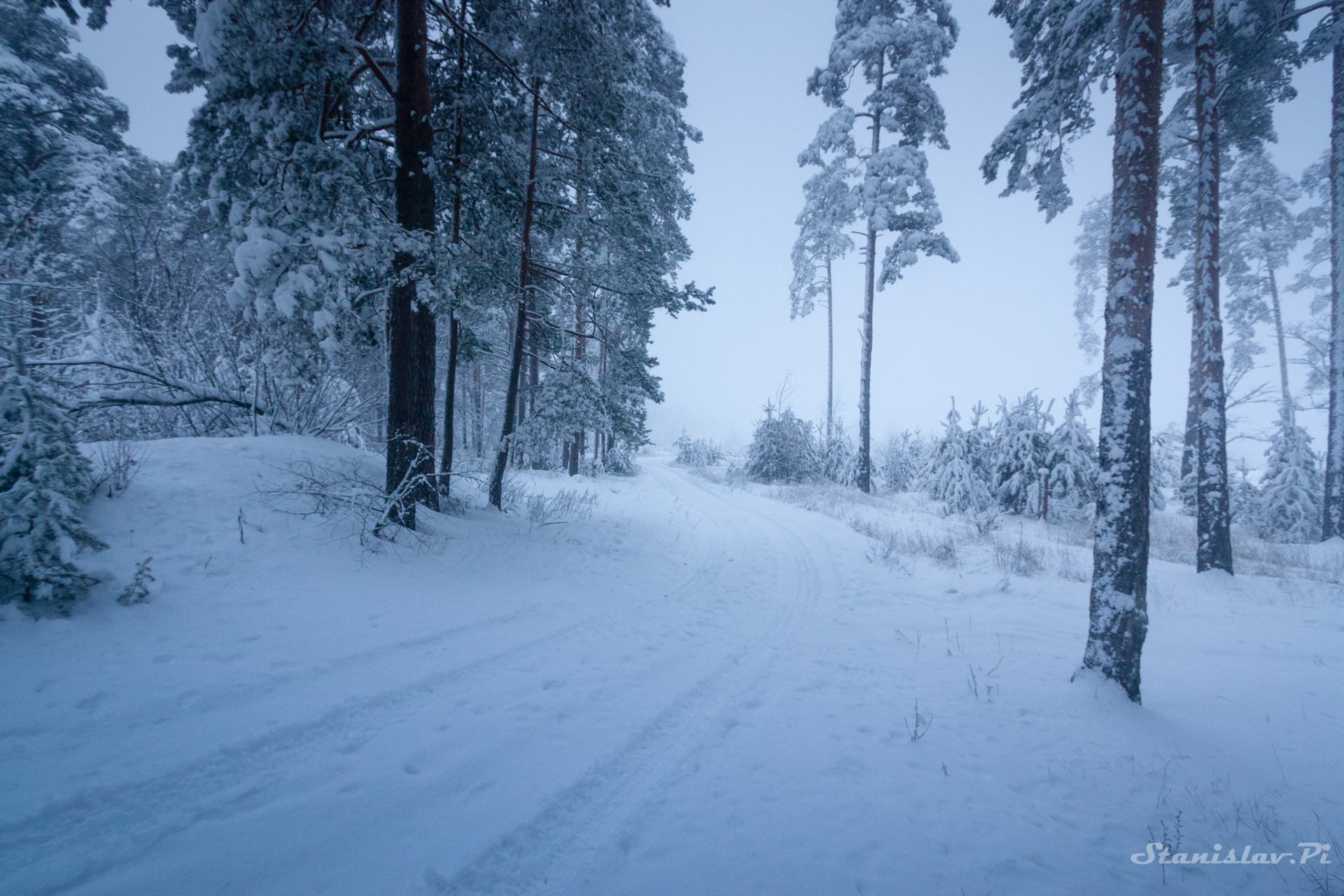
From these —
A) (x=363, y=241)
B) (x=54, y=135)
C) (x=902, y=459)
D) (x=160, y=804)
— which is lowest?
(x=160, y=804)

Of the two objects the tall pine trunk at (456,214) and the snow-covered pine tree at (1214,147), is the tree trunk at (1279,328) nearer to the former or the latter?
the snow-covered pine tree at (1214,147)

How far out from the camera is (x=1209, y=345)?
25.8ft

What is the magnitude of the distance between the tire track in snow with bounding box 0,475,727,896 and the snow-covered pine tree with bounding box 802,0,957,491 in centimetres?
1687

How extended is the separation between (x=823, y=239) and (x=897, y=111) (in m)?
7.93

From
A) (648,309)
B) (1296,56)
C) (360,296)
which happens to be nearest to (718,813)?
(360,296)

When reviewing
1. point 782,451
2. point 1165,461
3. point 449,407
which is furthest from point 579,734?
point 1165,461

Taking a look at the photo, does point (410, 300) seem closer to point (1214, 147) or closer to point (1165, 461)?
point (1214, 147)

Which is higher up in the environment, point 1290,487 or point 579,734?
point 1290,487

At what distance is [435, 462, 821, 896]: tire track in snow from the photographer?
209 centimetres

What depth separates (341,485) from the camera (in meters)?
5.58

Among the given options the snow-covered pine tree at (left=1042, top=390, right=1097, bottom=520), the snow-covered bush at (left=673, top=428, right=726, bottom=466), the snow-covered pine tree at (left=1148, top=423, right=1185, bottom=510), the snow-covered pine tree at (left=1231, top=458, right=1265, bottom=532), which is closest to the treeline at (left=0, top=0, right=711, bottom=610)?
the snow-covered pine tree at (left=1042, top=390, right=1097, bottom=520)

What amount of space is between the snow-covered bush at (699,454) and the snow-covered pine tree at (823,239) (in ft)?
44.0

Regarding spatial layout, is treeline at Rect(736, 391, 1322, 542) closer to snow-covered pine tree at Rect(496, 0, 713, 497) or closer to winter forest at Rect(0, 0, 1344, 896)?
winter forest at Rect(0, 0, 1344, 896)

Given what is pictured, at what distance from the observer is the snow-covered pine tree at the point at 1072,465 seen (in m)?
13.6
